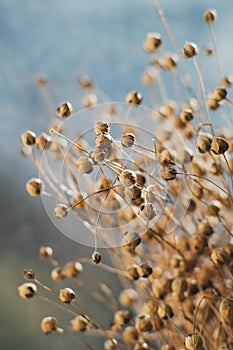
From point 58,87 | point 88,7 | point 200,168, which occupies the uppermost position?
point 88,7

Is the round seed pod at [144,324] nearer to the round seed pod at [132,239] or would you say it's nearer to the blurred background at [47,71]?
the round seed pod at [132,239]

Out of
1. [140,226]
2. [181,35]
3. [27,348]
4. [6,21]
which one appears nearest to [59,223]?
[140,226]

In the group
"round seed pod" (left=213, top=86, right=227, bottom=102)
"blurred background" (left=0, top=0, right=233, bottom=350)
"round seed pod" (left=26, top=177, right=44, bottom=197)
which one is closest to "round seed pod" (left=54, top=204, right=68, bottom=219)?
"round seed pod" (left=26, top=177, right=44, bottom=197)

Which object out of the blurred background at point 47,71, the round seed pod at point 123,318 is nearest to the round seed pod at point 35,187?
the round seed pod at point 123,318

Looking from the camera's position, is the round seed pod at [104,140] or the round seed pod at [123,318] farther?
the round seed pod at [123,318]

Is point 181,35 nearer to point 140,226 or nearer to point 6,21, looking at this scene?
point 6,21

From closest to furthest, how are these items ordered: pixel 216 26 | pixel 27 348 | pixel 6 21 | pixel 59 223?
pixel 59 223 < pixel 27 348 < pixel 6 21 < pixel 216 26
